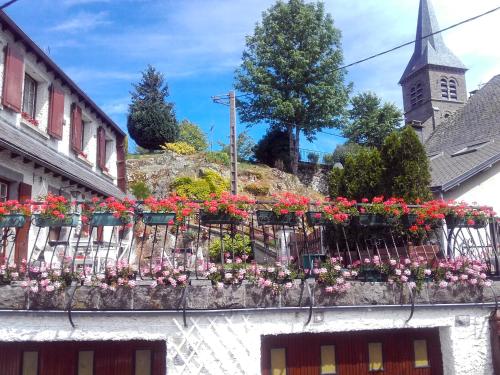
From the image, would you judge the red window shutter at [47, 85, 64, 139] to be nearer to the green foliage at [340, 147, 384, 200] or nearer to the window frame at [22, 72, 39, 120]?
the window frame at [22, 72, 39, 120]

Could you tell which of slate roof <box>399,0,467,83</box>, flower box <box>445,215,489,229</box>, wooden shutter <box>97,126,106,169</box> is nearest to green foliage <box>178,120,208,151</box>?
wooden shutter <box>97,126,106,169</box>

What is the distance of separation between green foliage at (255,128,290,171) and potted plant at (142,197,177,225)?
23.6m

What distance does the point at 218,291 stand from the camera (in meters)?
5.09

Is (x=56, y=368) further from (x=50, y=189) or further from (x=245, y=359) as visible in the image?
(x=50, y=189)

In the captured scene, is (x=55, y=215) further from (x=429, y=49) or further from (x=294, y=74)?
(x=429, y=49)

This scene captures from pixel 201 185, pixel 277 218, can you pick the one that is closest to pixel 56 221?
pixel 277 218

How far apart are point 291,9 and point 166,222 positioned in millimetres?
27722

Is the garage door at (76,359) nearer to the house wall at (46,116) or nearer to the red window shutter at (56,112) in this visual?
the house wall at (46,116)

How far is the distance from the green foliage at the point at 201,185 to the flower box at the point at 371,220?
1558 centimetres

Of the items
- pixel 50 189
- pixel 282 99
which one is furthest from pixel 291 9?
pixel 50 189

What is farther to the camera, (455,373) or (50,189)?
(50,189)

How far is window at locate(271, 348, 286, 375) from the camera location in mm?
5547

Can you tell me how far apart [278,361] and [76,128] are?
9.45 meters

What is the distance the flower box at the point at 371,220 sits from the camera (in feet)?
19.8
